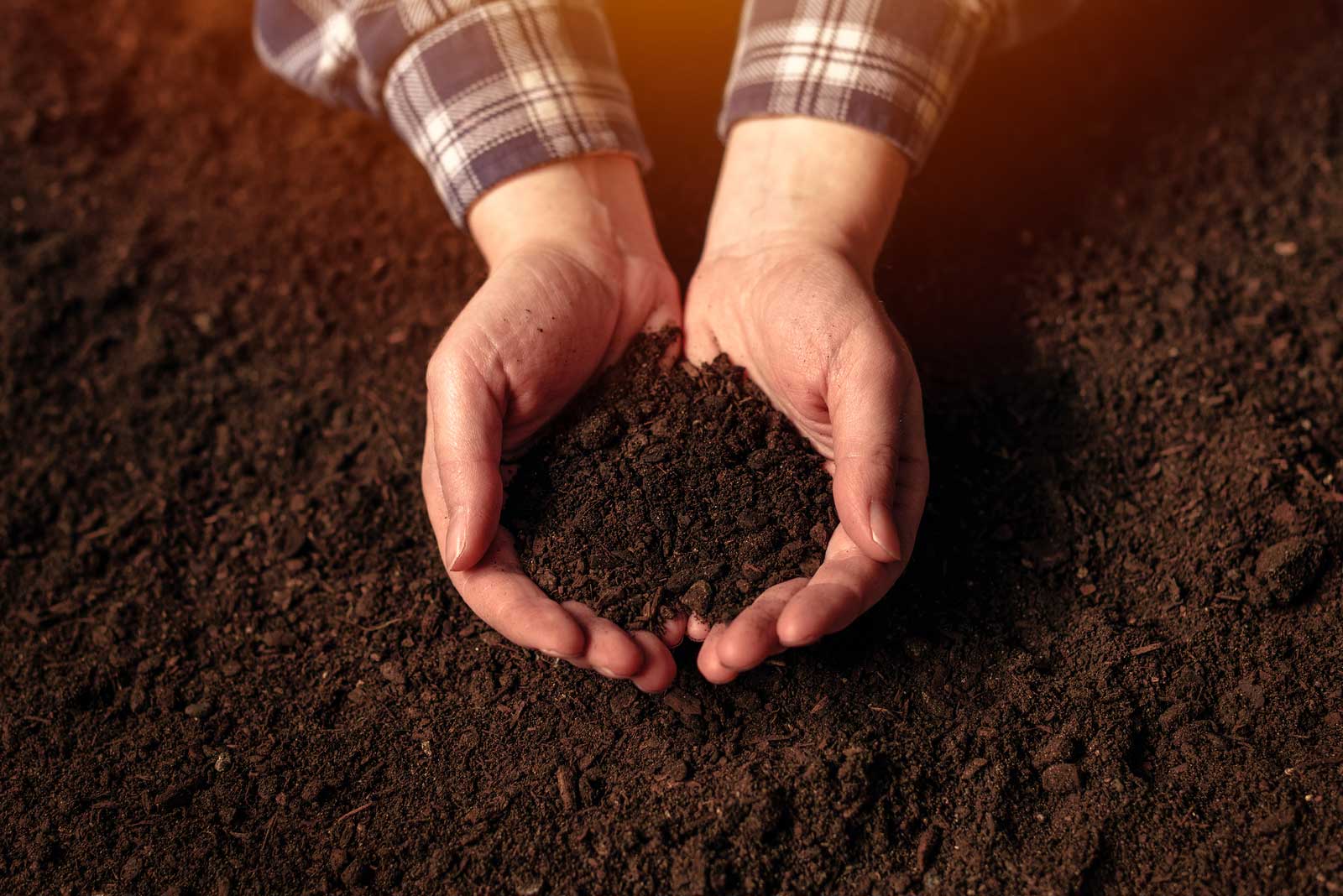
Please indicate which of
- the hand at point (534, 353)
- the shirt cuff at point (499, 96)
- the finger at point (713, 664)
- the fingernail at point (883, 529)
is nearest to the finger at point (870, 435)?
the fingernail at point (883, 529)

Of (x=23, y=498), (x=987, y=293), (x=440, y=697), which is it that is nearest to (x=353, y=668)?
(x=440, y=697)

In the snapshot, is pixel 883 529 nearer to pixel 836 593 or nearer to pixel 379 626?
pixel 836 593

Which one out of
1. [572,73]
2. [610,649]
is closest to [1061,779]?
[610,649]

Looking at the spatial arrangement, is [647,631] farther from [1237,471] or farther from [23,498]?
[23,498]

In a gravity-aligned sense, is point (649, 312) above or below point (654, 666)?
above

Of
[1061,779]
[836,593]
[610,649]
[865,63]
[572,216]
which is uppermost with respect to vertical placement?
[865,63]

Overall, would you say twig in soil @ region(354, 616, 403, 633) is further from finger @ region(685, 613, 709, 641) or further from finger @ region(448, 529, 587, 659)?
finger @ region(685, 613, 709, 641)
